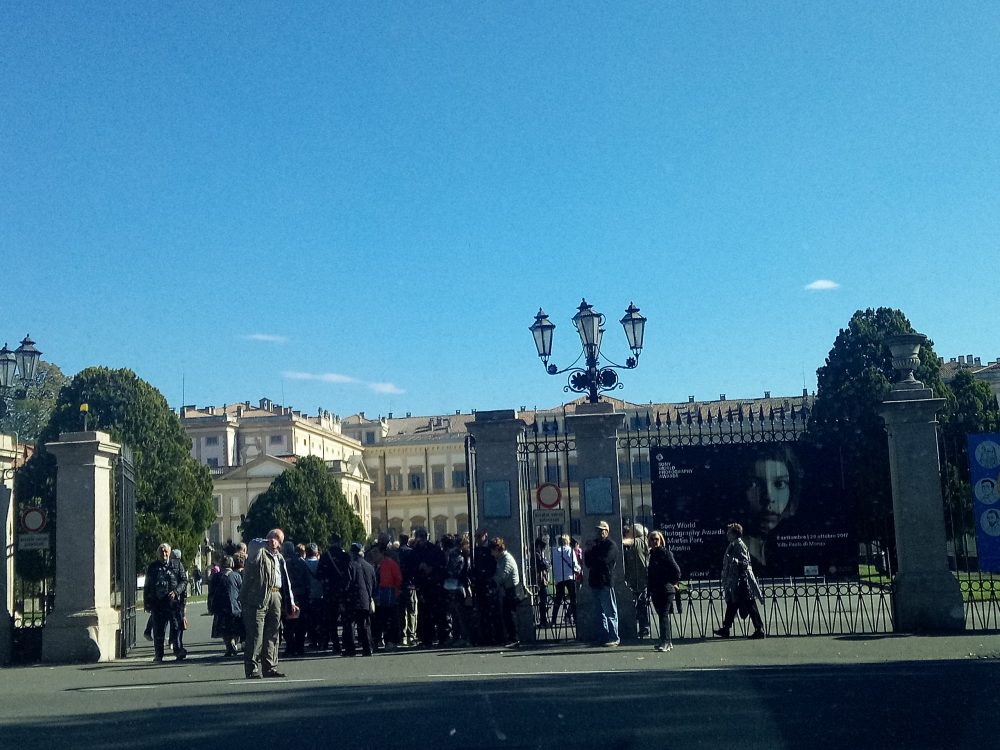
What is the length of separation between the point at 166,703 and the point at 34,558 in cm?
680

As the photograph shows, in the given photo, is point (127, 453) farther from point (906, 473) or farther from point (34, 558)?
point (906, 473)

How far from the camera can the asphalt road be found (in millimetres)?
8078

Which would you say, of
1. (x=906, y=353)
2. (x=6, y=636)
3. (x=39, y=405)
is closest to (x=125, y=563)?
(x=6, y=636)

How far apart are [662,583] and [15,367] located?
11.7 m

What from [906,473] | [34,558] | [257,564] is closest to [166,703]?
[257,564]

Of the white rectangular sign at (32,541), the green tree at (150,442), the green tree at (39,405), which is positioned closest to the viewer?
the white rectangular sign at (32,541)

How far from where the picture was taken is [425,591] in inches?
635

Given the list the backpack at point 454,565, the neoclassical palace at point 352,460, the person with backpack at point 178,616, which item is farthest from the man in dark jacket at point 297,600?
the neoclassical palace at point 352,460

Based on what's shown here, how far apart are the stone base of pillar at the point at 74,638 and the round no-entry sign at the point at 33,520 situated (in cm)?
124

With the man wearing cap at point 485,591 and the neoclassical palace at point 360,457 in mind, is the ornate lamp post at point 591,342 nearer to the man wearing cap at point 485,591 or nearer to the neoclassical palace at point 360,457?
the man wearing cap at point 485,591

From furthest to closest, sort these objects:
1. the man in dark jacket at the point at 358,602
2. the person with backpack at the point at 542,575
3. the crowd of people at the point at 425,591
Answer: the person with backpack at the point at 542,575 → the man in dark jacket at the point at 358,602 → the crowd of people at the point at 425,591

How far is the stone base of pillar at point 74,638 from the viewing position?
595 inches

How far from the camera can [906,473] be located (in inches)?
612

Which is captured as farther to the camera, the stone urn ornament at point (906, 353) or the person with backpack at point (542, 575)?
the person with backpack at point (542, 575)
